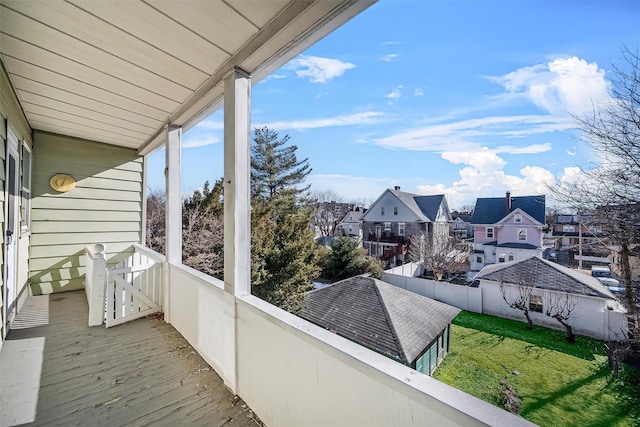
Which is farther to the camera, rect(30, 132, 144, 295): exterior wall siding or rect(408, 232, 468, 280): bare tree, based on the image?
rect(408, 232, 468, 280): bare tree

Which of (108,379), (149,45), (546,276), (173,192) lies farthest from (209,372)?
(546,276)

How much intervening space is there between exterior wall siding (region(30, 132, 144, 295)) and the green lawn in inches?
238

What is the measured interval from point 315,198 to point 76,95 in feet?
34.6

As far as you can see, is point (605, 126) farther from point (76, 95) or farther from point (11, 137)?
point (11, 137)

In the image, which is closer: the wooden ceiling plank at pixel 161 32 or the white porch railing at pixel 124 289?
the wooden ceiling plank at pixel 161 32

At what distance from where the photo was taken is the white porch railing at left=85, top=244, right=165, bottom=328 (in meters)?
2.58

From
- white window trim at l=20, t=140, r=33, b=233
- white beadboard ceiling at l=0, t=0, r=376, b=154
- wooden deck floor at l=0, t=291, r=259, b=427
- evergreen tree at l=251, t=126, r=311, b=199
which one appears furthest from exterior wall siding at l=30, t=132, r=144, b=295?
evergreen tree at l=251, t=126, r=311, b=199

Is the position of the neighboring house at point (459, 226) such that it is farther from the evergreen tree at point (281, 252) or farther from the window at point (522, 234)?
the evergreen tree at point (281, 252)

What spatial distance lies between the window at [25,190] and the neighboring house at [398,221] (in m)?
9.36

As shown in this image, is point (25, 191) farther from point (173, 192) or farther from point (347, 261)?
point (347, 261)

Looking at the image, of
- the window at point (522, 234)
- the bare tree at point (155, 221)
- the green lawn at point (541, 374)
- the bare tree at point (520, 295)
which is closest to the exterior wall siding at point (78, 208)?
the bare tree at point (155, 221)

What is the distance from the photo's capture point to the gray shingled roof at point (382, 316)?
199 inches

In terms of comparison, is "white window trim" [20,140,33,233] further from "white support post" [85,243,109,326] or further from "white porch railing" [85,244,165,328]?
"white support post" [85,243,109,326]

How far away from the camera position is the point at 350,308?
20.7ft
